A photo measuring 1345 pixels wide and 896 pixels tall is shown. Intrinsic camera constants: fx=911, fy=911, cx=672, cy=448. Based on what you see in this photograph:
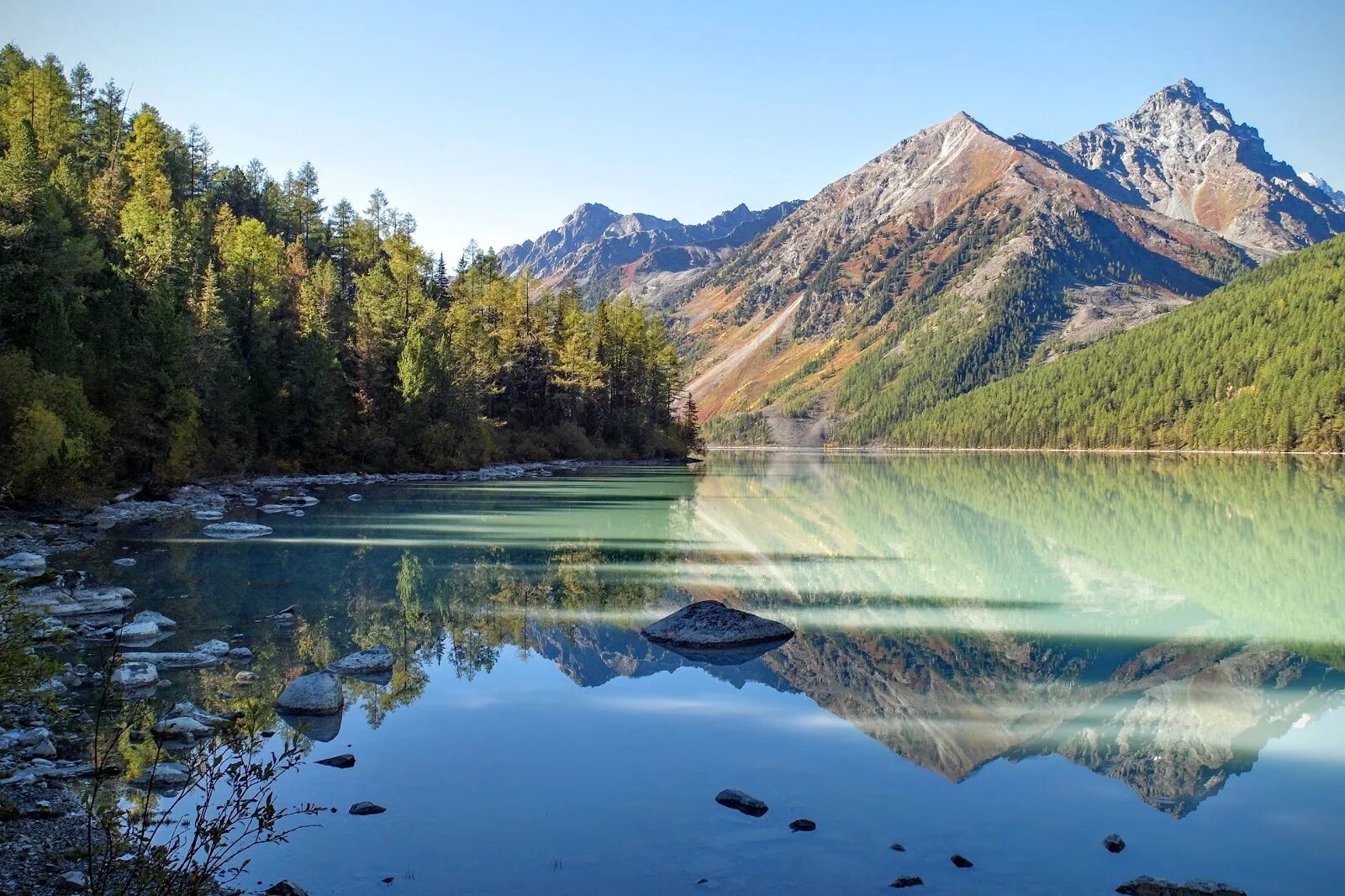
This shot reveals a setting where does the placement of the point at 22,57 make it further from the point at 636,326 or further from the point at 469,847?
the point at 469,847

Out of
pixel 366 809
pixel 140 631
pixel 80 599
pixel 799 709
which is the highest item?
pixel 366 809

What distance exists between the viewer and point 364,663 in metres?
16.0

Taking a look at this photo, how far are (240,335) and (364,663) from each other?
184 ft

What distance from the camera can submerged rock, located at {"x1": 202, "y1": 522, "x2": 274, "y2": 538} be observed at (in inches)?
1346

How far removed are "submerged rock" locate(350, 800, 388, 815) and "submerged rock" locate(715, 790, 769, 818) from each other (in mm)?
3717

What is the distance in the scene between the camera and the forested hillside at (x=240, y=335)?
36.8m

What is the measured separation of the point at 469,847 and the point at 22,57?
110349 mm

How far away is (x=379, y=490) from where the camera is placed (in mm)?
59438

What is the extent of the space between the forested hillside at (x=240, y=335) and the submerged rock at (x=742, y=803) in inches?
904

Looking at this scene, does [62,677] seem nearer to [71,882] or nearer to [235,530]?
[71,882]

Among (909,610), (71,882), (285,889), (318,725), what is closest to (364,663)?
(318,725)

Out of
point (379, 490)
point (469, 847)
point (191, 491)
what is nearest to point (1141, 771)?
point (469, 847)

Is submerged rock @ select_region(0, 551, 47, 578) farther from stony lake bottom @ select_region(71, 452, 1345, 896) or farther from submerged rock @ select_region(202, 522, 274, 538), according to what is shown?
submerged rock @ select_region(202, 522, 274, 538)

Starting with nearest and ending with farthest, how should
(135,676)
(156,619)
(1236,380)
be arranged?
(135,676)
(156,619)
(1236,380)
